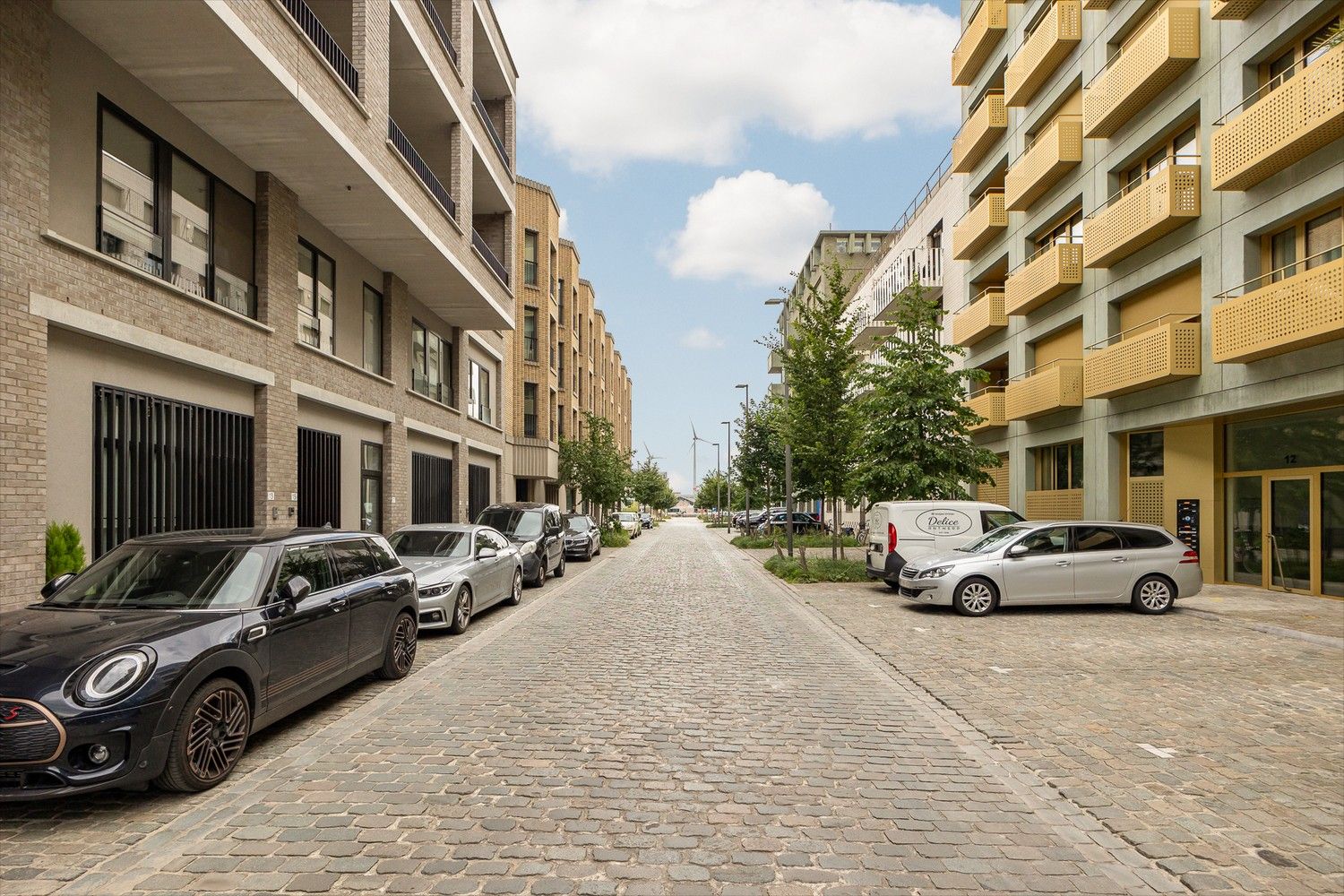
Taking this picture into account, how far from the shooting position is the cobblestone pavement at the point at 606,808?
12.3ft

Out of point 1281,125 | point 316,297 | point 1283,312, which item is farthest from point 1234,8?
point 316,297

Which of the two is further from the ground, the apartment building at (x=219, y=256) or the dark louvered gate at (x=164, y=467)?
the apartment building at (x=219, y=256)

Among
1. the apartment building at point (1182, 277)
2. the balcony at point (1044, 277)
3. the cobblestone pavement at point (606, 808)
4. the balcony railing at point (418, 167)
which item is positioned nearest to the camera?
the cobblestone pavement at point (606, 808)

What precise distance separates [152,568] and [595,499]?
3387 centimetres

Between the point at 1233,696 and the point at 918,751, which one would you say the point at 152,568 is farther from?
the point at 1233,696

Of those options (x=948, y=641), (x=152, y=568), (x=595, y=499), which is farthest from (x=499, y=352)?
(x=152, y=568)

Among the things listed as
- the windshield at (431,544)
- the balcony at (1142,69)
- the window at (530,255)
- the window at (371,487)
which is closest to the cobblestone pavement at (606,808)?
the windshield at (431,544)

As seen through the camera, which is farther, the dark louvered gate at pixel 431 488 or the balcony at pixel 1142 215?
the dark louvered gate at pixel 431 488

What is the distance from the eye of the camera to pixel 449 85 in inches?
750

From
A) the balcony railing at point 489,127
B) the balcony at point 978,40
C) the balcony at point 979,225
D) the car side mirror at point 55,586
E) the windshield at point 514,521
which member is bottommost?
the windshield at point 514,521

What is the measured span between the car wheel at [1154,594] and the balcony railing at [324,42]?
14.5m

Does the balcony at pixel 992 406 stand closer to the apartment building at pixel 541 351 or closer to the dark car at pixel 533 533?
the dark car at pixel 533 533

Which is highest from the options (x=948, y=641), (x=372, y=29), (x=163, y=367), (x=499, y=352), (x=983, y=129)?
(x=983, y=129)

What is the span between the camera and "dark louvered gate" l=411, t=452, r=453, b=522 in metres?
21.6
